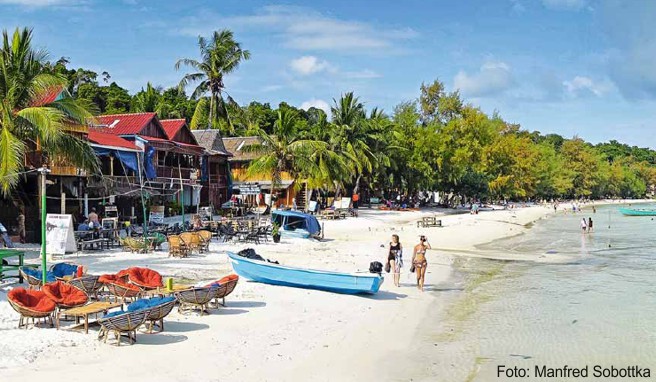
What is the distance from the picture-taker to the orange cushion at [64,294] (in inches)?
463

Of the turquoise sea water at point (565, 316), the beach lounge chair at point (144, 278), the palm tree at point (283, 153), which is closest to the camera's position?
the turquoise sea water at point (565, 316)

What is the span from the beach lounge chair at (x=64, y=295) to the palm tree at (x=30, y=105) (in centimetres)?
878

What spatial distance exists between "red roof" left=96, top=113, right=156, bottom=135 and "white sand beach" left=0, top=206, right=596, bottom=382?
1548cm

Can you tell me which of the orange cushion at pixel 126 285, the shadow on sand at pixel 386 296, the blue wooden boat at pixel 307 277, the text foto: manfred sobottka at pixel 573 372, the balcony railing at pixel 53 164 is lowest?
the text foto: manfred sobottka at pixel 573 372

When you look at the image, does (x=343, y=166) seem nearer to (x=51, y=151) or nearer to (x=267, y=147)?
(x=267, y=147)

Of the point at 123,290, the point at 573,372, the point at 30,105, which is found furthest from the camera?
the point at 30,105

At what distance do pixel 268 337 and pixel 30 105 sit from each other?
14.4m

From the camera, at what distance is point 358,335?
503 inches

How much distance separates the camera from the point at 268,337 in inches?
474

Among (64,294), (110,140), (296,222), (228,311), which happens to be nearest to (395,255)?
(228,311)

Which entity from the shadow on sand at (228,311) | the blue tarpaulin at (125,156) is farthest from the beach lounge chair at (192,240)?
the blue tarpaulin at (125,156)

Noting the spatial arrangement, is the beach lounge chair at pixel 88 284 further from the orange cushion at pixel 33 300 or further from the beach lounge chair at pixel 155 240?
the beach lounge chair at pixel 155 240

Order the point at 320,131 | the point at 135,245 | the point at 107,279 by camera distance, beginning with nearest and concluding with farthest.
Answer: the point at 107,279, the point at 135,245, the point at 320,131

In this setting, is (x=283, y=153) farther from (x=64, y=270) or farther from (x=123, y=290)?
(x=123, y=290)
